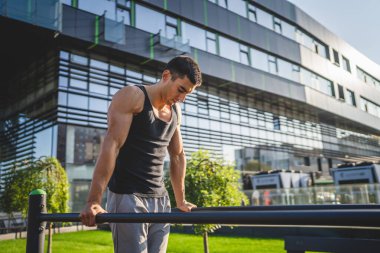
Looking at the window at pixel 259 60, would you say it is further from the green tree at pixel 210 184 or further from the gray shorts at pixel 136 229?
the gray shorts at pixel 136 229

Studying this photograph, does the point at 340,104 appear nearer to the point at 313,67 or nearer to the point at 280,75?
the point at 313,67

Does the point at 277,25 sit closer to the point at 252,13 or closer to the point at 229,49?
the point at 252,13

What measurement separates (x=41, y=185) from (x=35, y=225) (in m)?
8.32

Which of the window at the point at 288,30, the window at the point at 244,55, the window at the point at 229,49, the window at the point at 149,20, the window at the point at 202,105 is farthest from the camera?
the window at the point at 288,30

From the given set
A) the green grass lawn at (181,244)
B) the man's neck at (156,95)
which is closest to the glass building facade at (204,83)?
the green grass lawn at (181,244)

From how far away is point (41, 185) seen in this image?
976 cm

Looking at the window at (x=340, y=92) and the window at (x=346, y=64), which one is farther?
the window at (x=346, y=64)

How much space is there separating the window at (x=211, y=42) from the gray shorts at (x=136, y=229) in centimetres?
1743

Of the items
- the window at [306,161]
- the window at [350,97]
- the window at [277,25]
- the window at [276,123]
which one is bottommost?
the window at [306,161]

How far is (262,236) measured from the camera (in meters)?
12.2

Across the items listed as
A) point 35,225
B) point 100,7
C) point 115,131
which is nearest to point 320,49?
point 100,7

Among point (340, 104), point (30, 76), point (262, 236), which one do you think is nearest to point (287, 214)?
point (262, 236)

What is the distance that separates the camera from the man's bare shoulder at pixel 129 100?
7.36 feet

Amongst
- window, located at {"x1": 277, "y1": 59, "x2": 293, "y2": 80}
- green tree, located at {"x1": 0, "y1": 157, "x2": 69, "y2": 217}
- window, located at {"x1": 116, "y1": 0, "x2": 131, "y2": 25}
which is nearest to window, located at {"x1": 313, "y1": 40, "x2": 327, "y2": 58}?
window, located at {"x1": 277, "y1": 59, "x2": 293, "y2": 80}
